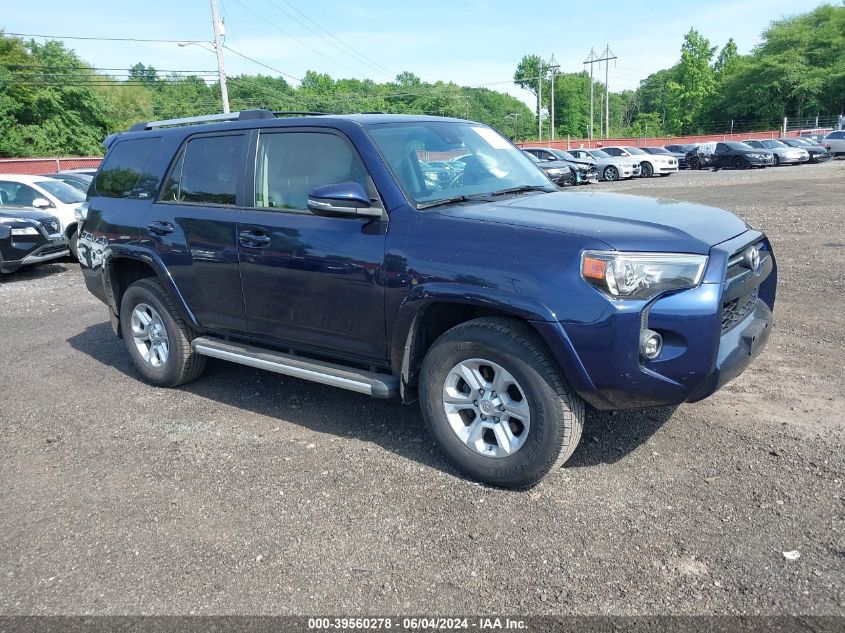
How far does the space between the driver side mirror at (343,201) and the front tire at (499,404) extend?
33.2 inches

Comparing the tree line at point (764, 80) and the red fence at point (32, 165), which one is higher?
the tree line at point (764, 80)

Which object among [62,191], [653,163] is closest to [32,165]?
[62,191]

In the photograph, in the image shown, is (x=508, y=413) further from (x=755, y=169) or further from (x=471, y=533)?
(x=755, y=169)

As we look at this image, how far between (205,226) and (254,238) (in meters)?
0.53

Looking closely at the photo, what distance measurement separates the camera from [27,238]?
1105cm

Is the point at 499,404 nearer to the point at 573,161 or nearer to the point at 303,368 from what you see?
the point at 303,368

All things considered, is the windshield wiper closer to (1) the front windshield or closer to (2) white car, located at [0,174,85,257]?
(1) the front windshield

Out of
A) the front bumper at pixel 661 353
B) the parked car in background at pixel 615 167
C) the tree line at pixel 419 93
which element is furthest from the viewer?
the tree line at pixel 419 93

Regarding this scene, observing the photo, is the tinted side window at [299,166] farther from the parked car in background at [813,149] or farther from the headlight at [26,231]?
the parked car in background at [813,149]

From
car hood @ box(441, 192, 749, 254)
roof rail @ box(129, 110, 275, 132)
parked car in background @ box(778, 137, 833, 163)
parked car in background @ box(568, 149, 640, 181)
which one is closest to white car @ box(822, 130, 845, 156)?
parked car in background @ box(778, 137, 833, 163)

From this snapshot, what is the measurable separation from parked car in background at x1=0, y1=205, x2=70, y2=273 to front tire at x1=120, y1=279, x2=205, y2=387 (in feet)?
21.6

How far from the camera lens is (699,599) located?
2.71m

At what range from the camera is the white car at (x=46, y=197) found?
12.5 metres

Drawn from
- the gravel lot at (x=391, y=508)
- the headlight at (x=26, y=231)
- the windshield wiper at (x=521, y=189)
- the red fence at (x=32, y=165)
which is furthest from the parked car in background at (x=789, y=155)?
the red fence at (x=32, y=165)
